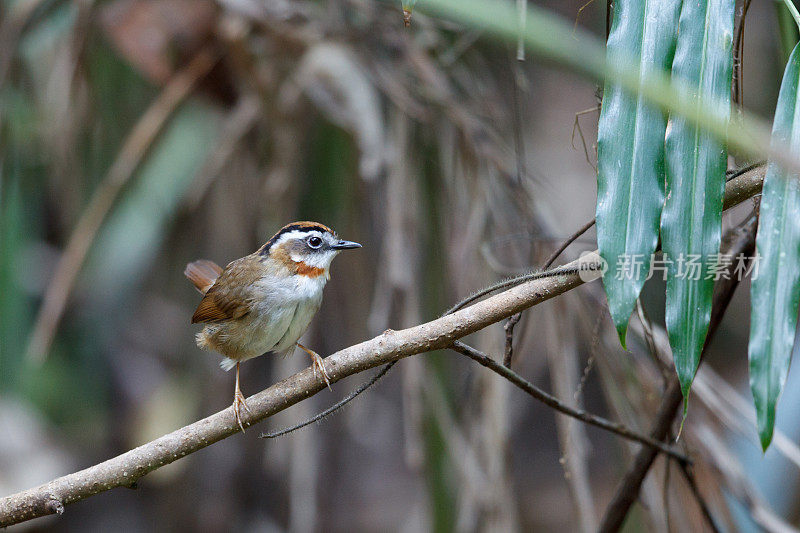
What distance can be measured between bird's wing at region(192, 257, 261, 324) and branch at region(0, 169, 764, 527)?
803 millimetres

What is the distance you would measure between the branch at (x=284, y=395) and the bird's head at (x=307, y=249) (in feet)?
2.71

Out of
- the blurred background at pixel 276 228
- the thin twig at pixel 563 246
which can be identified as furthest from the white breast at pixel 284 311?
the thin twig at pixel 563 246

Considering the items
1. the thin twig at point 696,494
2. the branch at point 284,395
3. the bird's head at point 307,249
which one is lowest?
the thin twig at point 696,494

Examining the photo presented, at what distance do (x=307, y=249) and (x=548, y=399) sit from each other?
105 centimetres

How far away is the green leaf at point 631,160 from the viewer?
1460mm

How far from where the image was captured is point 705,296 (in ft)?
4.81

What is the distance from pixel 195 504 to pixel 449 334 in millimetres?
3771

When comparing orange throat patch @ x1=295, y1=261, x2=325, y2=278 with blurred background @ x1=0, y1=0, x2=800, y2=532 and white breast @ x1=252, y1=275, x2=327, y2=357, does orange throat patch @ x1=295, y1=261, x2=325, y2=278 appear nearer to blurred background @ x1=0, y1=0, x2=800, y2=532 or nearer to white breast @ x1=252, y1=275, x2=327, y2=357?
white breast @ x1=252, y1=275, x2=327, y2=357

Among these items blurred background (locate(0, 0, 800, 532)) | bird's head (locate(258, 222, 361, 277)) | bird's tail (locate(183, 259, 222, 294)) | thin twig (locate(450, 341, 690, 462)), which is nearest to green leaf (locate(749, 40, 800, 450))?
thin twig (locate(450, 341, 690, 462))

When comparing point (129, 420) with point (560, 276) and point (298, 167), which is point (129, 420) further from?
point (560, 276)

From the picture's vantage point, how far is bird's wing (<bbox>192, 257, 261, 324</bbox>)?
274cm

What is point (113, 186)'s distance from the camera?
11.7 feet

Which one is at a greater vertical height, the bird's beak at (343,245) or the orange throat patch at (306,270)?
the bird's beak at (343,245)

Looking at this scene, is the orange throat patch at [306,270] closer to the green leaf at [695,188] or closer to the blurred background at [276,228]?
the blurred background at [276,228]
